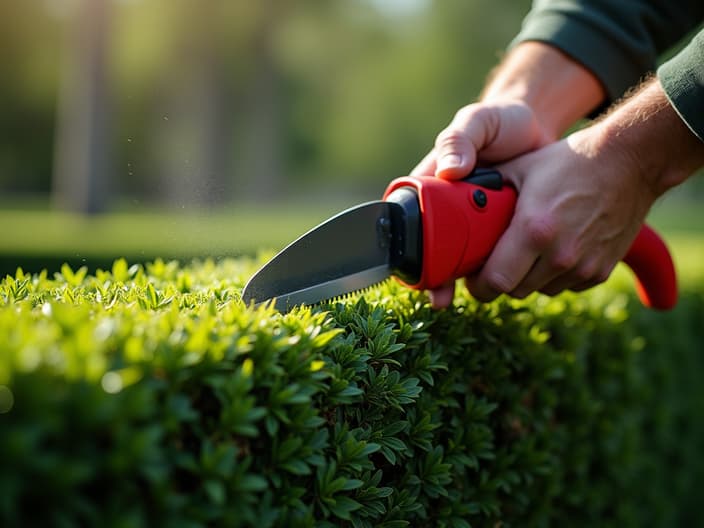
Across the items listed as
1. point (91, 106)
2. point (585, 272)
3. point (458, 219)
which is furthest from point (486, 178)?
point (91, 106)

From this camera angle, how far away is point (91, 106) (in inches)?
605

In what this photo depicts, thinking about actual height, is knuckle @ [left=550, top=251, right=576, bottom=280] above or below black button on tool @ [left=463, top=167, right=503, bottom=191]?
below

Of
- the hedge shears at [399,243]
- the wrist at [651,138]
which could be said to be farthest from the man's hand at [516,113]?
the wrist at [651,138]

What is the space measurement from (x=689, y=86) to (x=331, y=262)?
135 centimetres

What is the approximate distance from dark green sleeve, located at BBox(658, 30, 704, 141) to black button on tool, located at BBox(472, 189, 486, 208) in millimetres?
710

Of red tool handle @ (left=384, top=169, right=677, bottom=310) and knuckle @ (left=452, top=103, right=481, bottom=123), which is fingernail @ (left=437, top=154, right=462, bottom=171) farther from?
knuckle @ (left=452, top=103, right=481, bottom=123)

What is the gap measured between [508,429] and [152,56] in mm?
28472

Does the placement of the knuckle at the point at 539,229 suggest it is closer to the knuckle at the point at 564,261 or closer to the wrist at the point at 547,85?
the knuckle at the point at 564,261

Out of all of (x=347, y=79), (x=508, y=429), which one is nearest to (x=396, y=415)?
(x=508, y=429)

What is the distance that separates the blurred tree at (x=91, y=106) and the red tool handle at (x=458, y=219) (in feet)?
47.7

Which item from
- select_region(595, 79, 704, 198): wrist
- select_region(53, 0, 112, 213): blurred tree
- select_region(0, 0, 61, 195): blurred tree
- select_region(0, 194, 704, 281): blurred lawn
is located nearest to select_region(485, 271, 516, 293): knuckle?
select_region(595, 79, 704, 198): wrist

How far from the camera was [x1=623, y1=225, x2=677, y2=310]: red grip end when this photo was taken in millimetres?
2945

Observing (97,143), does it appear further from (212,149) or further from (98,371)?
(98,371)

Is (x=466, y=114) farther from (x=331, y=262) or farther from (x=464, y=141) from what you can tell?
(x=331, y=262)
